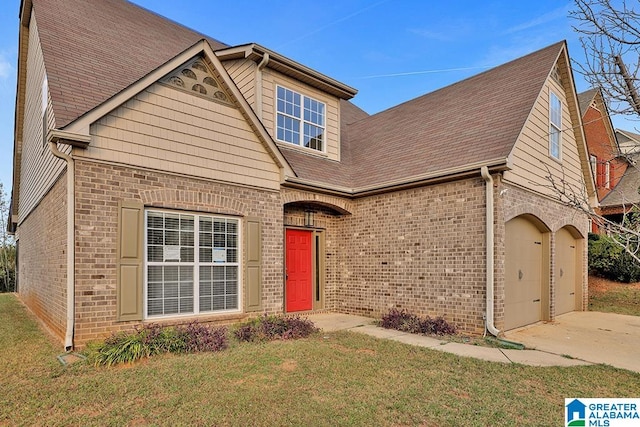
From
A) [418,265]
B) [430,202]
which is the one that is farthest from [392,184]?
[418,265]

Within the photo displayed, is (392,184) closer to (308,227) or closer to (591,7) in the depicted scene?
(308,227)

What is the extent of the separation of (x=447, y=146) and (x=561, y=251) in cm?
527

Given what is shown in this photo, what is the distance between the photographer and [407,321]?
8242 mm

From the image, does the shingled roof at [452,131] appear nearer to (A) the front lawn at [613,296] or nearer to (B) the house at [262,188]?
(B) the house at [262,188]

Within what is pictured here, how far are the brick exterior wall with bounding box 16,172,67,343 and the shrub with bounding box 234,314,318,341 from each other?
9.30ft

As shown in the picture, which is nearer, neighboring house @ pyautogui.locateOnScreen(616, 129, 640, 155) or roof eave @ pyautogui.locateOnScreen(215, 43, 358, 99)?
neighboring house @ pyautogui.locateOnScreen(616, 129, 640, 155)

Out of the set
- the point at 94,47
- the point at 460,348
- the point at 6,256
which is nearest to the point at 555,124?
the point at 460,348

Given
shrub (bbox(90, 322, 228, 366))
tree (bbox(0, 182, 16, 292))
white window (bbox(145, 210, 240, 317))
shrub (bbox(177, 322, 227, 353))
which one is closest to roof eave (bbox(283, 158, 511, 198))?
white window (bbox(145, 210, 240, 317))

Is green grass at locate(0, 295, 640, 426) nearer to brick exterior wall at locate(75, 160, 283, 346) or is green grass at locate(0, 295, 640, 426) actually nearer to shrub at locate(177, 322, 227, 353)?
shrub at locate(177, 322, 227, 353)

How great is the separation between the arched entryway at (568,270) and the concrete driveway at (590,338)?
65 cm

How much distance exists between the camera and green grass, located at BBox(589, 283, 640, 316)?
1157 centimetres

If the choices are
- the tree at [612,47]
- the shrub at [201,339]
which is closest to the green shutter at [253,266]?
the shrub at [201,339]

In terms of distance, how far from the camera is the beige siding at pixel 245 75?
9594mm

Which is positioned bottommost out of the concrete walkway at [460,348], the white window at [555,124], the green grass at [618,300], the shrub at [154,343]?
the green grass at [618,300]
